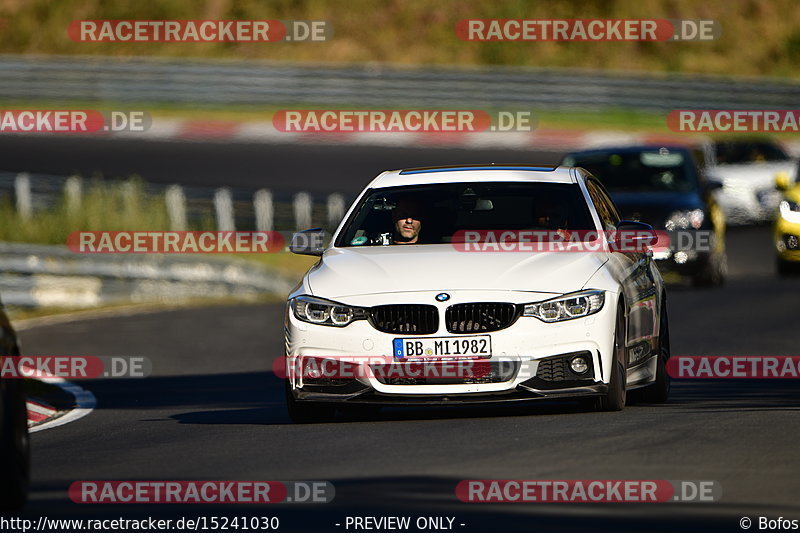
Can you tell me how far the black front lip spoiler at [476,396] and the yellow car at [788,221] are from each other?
1070 centimetres

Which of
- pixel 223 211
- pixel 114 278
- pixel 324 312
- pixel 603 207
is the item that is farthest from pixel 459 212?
pixel 223 211

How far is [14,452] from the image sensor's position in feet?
24.3

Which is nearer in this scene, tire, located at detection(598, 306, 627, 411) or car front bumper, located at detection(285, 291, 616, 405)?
car front bumper, located at detection(285, 291, 616, 405)

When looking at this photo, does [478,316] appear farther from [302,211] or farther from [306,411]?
[302,211]

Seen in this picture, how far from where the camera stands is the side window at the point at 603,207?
37.6 feet

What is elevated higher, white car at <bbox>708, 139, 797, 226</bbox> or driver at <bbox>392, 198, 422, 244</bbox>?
white car at <bbox>708, 139, 797, 226</bbox>

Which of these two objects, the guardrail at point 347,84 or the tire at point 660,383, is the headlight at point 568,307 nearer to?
the tire at point 660,383

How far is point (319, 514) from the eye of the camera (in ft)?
24.4

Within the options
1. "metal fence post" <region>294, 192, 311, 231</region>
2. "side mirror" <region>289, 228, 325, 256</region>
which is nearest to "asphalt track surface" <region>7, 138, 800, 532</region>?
"side mirror" <region>289, 228, 325, 256</region>

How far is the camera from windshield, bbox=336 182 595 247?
1112 centimetres

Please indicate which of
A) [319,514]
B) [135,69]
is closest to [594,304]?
[319,514]

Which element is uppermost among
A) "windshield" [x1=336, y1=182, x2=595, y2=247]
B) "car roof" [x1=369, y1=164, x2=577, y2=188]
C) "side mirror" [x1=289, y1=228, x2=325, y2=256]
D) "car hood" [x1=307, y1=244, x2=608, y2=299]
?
"car roof" [x1=369, y1=164, x2=577, y2=188]

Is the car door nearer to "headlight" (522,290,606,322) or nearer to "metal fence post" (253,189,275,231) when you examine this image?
"headlight" (522,290,606,322)

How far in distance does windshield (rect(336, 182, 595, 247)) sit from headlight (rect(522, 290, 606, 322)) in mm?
989
